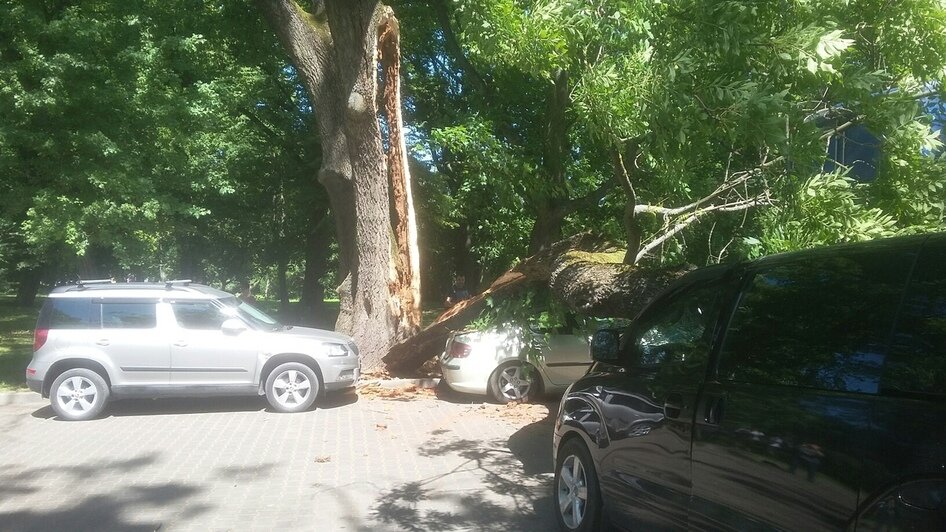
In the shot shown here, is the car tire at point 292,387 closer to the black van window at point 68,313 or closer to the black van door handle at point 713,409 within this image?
the black van window at point 68,313

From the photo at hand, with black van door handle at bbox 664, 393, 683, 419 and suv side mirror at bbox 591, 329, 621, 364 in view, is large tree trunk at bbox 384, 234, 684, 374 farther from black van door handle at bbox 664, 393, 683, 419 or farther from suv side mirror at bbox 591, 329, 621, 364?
black van door handle at bbox 664, 393, 683, 419

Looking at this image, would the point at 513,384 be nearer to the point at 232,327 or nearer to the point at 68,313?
the point at 232,327

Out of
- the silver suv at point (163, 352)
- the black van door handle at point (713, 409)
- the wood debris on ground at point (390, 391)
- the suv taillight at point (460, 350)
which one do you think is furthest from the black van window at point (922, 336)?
the wood debris on ground at point (390, 391)

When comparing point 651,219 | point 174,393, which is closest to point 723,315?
point 651,219

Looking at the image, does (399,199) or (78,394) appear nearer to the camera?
(78,394)

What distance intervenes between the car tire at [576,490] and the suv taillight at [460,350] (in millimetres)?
5135

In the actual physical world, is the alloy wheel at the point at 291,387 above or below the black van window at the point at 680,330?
below

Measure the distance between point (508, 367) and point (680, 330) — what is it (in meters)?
6.40

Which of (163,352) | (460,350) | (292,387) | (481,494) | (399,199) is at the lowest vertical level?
(481,494)

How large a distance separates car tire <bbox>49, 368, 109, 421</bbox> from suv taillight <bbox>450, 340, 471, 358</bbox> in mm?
4587

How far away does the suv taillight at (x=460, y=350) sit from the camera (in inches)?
419

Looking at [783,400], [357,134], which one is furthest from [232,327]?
[783,400]

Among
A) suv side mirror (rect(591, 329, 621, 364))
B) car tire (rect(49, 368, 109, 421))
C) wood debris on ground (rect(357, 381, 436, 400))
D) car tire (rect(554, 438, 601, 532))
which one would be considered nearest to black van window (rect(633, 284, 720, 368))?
suv side mirror (rect(591, 329, 621, 364))

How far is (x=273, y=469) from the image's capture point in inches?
289
